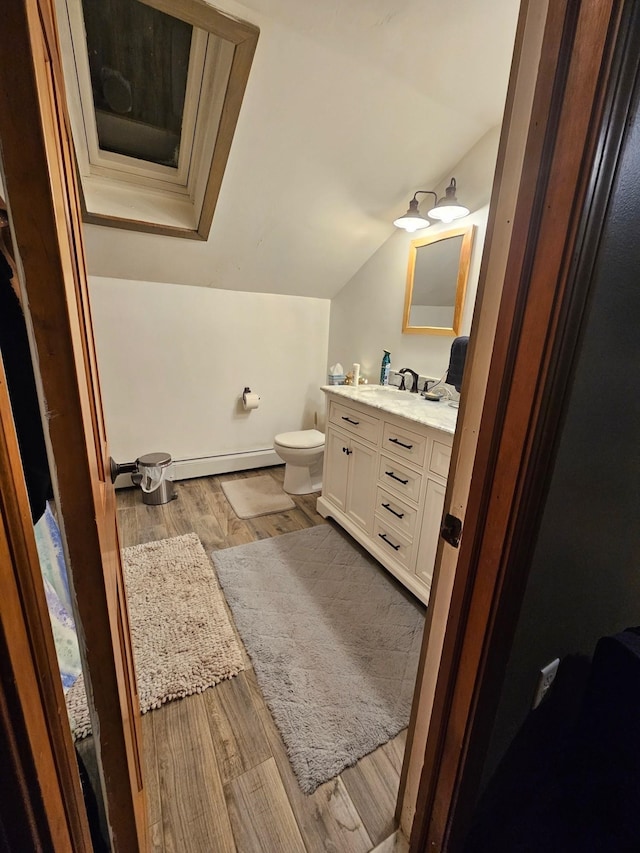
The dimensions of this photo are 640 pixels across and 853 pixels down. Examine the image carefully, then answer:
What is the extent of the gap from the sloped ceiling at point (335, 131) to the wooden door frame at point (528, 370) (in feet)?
3.94

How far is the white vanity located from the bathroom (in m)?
0.57

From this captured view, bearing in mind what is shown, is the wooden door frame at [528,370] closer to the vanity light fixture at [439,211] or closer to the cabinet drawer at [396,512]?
the cabinet drawer at [396,512]

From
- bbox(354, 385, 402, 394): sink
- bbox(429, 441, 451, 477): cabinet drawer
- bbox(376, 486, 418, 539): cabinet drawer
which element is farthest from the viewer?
bbox(354, 385, 402, 394): sink

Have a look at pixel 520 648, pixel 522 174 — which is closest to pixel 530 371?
pixel 522 174

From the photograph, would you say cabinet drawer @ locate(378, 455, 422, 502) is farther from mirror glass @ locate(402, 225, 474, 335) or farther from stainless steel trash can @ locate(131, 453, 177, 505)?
stainless steel trash can @ locate(131, 453, 177, 505)

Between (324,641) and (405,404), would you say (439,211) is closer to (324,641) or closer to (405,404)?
(405,404)

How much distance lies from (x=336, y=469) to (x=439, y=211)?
1.59m

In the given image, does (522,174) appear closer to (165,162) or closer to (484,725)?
(484,725)

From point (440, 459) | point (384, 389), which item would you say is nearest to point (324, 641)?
point (440, 459)

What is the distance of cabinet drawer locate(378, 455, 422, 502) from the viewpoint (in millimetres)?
1735

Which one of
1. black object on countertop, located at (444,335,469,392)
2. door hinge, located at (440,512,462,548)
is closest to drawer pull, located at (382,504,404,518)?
black object on countertop, located at (444,335,469,392)

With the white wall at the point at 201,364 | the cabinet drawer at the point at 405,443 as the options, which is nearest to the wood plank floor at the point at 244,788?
the cabinet drawer at the point at 405,443

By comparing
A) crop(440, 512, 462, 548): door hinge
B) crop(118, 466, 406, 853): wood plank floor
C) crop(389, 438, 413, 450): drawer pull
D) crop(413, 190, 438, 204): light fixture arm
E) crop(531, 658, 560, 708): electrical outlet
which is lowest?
crop(118, 466, 406, 853): wood plank floor

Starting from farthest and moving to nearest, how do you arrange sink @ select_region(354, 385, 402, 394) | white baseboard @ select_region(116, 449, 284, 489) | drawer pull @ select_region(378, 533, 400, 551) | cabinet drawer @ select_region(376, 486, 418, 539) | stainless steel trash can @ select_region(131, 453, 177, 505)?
white baseboard @ select_region(116, 449, 284, 489), stainless steel trash can @ select_region(131, 453, 177, 505), sink @ select_region(354, 385, 402, 394), drawer pull @ select_region(378, 533, 400, 551), cabinet drawer @ select_region(376, 486, 418, 539)
